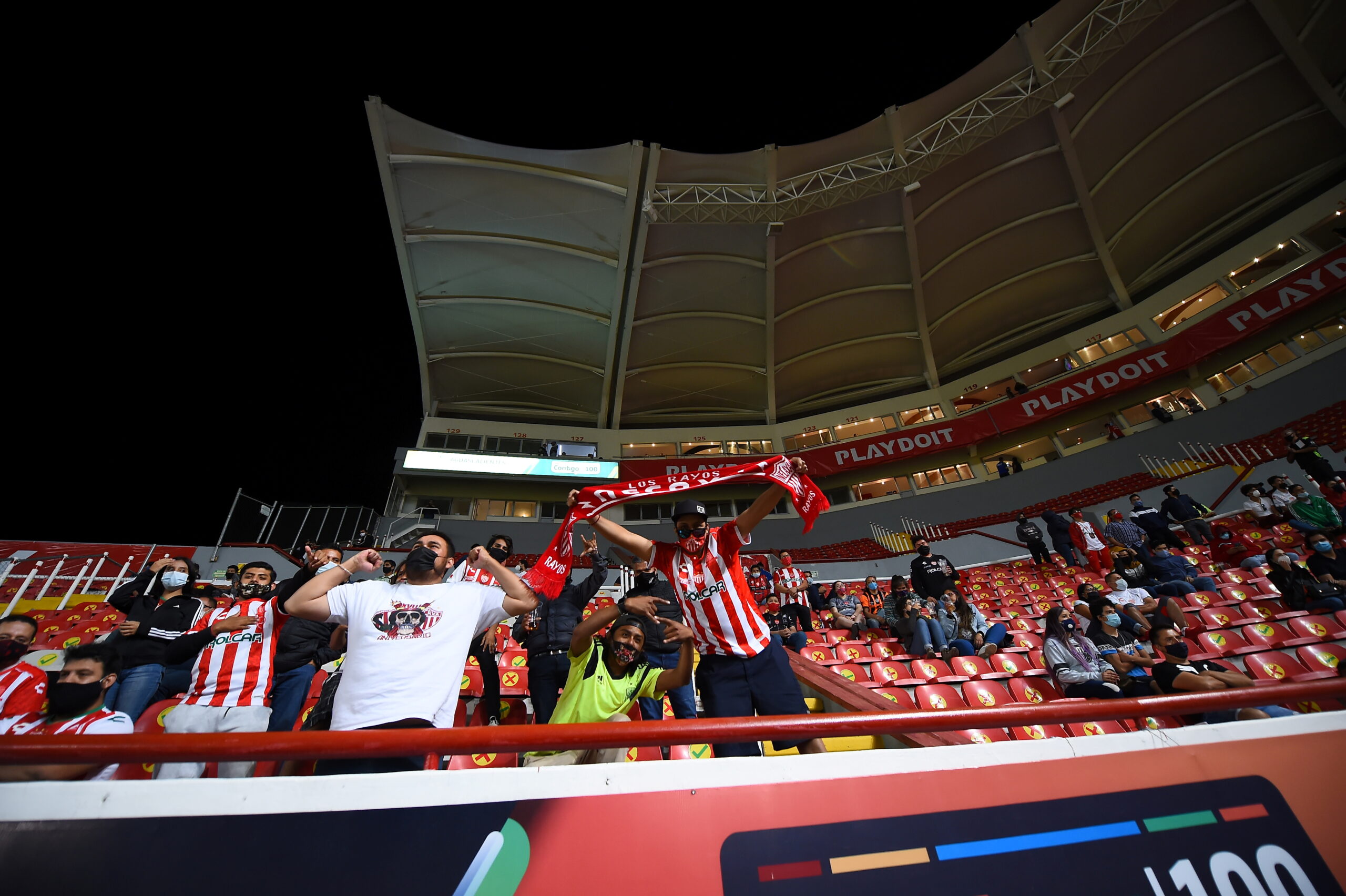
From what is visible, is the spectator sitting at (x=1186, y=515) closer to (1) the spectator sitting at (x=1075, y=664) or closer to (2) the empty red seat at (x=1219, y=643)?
(2) the empty red seat at (x=1219, y=643)

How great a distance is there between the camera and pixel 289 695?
10.1ft

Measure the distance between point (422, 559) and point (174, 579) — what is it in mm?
2817

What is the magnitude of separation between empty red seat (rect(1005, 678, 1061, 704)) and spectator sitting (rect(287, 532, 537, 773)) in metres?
4.39

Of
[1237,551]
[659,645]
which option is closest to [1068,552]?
[1237,551]

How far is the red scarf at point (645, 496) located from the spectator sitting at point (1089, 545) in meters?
9.18

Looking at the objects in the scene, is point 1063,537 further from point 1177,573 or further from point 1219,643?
point 1219,643

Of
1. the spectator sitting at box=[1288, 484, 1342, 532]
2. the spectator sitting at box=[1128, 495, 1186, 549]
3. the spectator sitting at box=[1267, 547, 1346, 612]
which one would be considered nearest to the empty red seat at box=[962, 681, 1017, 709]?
the spectator sitting at box=[1267, 547, 1346, 612]

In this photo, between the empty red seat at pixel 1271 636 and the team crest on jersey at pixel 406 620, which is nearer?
the team crest on jersey at pixel 406 620

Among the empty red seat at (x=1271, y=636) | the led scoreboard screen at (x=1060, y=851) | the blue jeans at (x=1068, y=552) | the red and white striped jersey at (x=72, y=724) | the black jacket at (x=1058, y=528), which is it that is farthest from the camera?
the black jacket at (x=1058, y=528)

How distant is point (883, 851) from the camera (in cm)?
138

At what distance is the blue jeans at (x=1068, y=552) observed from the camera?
33.1ft

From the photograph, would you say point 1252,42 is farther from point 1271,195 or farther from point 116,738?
point 116,738

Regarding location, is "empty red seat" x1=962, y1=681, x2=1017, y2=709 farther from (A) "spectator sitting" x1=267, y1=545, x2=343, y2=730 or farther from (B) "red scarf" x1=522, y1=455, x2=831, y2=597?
(A) "spectator sitting" x1=267, y1=545, x2=343, y2=730

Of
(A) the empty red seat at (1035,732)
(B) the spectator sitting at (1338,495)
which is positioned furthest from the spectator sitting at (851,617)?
(B) the spectator sitting at (1338,495)
